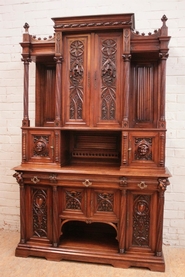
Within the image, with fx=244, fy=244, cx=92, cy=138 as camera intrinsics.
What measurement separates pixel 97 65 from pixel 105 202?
4.36 feet

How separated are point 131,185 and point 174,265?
920 mm

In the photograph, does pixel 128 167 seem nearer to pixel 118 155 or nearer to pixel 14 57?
pixel 118 155

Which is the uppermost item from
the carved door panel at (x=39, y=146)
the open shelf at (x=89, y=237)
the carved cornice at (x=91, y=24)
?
the carved cornice at (x=91, y=24)

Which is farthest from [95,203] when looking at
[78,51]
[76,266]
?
[78,51]

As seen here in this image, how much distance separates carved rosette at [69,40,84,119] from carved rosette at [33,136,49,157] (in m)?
0.36

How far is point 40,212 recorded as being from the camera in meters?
2.46

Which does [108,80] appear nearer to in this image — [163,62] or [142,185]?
[163,62]

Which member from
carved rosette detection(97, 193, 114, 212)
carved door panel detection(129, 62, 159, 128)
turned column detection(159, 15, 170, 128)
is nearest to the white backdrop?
carved door panel detection(129, 62, 159, 128)

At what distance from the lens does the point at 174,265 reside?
238 centimetres

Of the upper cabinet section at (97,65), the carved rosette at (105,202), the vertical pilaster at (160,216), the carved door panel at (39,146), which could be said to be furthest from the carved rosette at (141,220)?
the carved door panel at (39,146)

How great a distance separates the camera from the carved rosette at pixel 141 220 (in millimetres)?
2301

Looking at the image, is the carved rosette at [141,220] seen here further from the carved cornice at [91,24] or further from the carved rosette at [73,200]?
the carved cornice at [91,24]

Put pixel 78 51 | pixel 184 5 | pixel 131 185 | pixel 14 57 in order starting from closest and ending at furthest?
pixel 131 185, pixel 78 51, pixel 184 5, pixel 14 57

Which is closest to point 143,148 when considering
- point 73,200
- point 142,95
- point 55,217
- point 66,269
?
point 142,95
